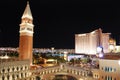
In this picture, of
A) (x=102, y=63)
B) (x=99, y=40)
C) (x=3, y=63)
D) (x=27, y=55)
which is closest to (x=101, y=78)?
(x=102, y=63)

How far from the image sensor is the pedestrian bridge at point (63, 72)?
1750 inches

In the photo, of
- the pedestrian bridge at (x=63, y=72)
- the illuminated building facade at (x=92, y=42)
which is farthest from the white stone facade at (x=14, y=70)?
the illuminated building facade at (x=92, y=42)

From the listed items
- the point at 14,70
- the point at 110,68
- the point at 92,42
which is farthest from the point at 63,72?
the point at 92,42

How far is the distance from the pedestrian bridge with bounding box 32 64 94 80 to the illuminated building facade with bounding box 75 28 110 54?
166ft

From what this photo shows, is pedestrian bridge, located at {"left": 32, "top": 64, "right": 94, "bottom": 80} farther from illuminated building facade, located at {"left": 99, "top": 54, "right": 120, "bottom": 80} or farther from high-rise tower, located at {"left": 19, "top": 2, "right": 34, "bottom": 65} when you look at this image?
illuminated building facade, located at {"left": 99, "top": 54, "right": 120, "bottom": 80}

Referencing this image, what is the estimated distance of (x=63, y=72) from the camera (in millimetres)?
50844

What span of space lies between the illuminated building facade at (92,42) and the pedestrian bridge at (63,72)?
166 feet

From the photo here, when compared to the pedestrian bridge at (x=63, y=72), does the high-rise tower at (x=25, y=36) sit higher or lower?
higher

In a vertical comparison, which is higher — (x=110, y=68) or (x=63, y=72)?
(x=110, y=68)

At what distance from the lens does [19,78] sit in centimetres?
3591

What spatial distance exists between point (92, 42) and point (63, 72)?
6462 centimetres

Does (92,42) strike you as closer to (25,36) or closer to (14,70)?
(25,36)

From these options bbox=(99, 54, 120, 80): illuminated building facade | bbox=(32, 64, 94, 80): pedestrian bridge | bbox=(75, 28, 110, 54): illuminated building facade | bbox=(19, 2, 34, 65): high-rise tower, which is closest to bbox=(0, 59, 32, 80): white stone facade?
bbox=(32, 64, 94, 80): pedestrian bridge

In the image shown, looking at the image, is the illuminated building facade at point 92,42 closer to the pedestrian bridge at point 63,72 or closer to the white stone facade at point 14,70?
the pedestrian bridge at point 63,72
